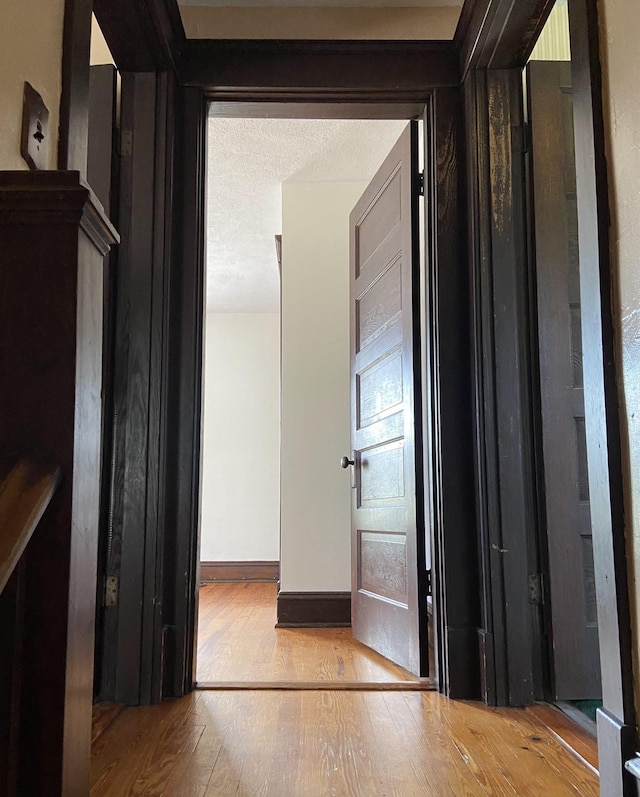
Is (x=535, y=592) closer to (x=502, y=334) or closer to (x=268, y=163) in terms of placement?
(x=502, y=334)

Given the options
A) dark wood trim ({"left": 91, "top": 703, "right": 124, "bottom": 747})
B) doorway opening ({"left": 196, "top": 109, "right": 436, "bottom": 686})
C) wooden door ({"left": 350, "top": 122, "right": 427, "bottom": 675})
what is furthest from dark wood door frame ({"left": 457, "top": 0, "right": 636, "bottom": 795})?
dark wood trim ({"left": 91, "top": 703, "right": 124, "bottom": 747})

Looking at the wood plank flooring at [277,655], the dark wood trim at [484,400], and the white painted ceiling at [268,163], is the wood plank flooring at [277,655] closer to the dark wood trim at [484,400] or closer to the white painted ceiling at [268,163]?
the dark wood trim at [484,400]

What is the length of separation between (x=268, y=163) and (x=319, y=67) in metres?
1.27

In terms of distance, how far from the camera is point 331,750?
1.61 metres

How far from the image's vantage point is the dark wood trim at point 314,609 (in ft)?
11.4

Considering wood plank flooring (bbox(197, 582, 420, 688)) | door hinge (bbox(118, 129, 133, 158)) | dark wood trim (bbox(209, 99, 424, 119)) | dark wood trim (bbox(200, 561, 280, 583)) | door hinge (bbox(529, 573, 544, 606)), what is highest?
dark wood trim (bbox(209, 99, 424, 119))

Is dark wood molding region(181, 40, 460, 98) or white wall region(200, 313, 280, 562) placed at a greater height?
dark wood molding region(181, 40, 460, 98)

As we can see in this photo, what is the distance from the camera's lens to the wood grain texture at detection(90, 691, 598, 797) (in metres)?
1.40

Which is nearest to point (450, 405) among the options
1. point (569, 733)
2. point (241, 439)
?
point (569, 733)

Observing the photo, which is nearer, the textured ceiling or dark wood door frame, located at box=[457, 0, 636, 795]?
dark wood door frame, located at box=[457, 0, 636, 795]

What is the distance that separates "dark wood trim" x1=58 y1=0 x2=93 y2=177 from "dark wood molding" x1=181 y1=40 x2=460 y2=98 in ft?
3.22

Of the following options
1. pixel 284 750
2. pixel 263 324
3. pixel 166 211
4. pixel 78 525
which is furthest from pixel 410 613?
pixel 263 324

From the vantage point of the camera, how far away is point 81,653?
90 centimetres

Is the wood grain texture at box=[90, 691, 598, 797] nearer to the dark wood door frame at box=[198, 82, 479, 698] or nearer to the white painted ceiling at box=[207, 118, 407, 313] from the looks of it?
the dark wood door frame at box=[198, 82, 479, 698]
